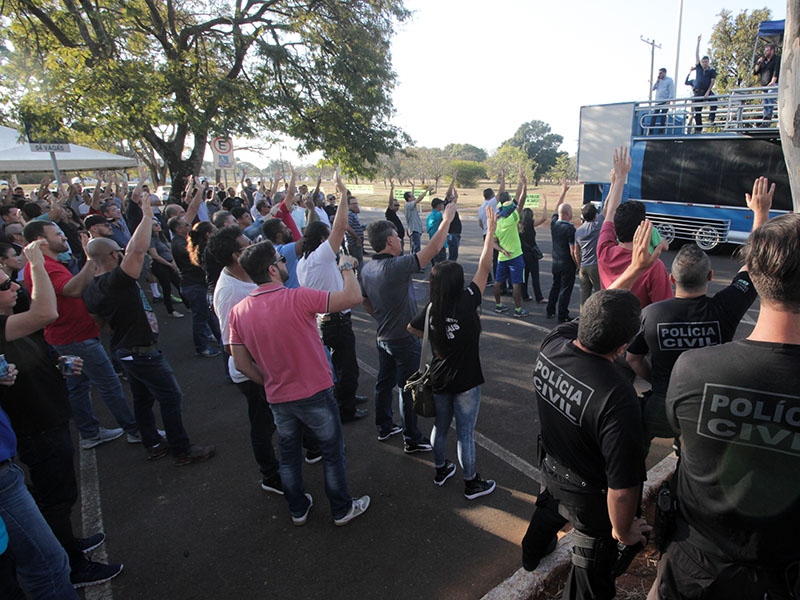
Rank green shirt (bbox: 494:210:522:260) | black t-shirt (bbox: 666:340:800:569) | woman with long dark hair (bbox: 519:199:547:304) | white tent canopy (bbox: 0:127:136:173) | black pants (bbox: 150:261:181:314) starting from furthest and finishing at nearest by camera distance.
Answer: white tent canopy (bbox: 0:127:136:173) → black pants (bbox: 150:261:181:314) → woman with long dark hair (bbox: 519:199:547:304) → green shirt (bbox: 494:210:522:260) → black t-shirt (bbox: 666:340:800:569)

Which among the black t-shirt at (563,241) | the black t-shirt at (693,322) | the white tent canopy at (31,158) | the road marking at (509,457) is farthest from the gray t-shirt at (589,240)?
the white tent canopy at (31,158)

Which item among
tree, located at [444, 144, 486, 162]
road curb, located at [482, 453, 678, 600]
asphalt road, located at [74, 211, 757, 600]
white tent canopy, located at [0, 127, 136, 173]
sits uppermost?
tree, located at [444, 144, 486, 162]

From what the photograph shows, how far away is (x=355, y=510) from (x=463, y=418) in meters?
1.04

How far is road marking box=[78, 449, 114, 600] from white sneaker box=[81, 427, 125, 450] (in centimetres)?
6

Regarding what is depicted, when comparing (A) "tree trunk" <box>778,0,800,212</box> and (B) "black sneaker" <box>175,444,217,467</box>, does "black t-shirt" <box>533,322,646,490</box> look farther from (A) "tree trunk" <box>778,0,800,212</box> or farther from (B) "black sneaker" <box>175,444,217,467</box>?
(B) "black sneaker" <box>175,444,217,467</box>

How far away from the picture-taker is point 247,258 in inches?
109

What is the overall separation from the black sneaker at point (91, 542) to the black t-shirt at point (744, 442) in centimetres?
369

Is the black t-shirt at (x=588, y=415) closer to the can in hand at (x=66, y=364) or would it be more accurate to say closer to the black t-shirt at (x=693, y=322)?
the black t-shirt at (x=693, y=322)

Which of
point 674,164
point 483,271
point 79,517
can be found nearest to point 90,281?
point 79,517

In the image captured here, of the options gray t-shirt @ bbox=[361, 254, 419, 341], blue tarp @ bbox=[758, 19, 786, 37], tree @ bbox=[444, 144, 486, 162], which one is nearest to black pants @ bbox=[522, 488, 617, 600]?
gray t-shirt @ bbox=[361, 254, 419, 341]

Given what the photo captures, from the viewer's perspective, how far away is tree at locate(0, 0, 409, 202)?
11758 mm

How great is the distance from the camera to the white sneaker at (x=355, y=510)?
10.5 ft

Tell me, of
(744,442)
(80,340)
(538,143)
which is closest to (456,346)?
(744,442)

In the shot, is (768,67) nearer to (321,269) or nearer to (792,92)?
(792,92)
